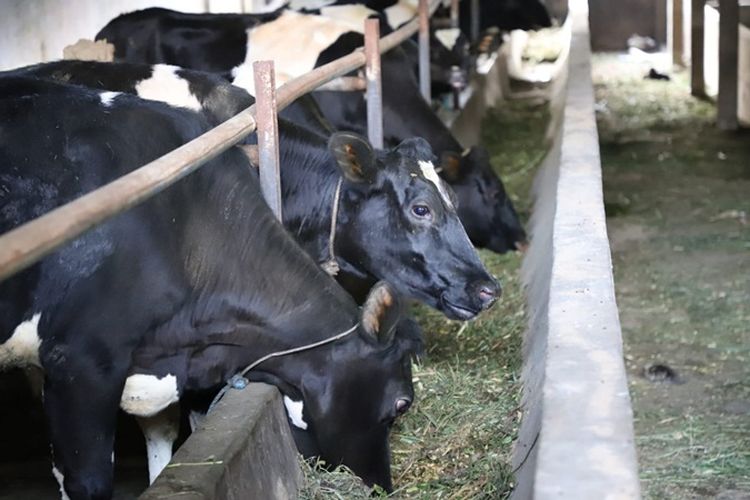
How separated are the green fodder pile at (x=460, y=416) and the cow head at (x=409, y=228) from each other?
0.39 m

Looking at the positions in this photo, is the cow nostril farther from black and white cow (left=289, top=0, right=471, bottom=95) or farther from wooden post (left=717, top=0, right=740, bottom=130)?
wooden post (left=717, top=0, right=740, bottom=130)

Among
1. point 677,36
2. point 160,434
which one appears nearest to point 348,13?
point 160,434

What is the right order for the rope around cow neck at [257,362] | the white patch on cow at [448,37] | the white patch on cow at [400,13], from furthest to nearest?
the white patch on cow at [448,37] → the white patch on cow at [400,13] → the rope around cow neck at [257,362]

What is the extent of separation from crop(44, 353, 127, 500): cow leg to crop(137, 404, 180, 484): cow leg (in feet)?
2.43

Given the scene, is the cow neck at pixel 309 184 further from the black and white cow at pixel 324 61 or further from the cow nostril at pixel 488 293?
the black and white cow at pixel 324 61

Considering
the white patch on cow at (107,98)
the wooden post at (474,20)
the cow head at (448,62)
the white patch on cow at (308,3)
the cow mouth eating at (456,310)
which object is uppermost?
the white patch on cow at (107,98)

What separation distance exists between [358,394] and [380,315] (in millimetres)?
274

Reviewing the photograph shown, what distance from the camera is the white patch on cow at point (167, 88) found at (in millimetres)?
4633

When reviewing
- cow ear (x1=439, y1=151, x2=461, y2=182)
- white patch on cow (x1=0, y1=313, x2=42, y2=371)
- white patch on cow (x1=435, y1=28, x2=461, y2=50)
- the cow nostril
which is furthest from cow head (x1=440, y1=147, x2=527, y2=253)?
white patch on cow (x1=0, y1=313, x2=42, y2=371)

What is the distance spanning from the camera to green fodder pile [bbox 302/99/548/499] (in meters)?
3.96

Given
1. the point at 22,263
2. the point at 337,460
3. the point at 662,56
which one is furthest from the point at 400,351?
the point at 662,56

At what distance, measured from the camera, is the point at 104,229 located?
3498 mm

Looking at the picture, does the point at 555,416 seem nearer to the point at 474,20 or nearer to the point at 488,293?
the point at 488,293

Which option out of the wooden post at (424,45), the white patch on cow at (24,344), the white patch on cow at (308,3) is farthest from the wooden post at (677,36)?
the white patch on cow at (24,344)
